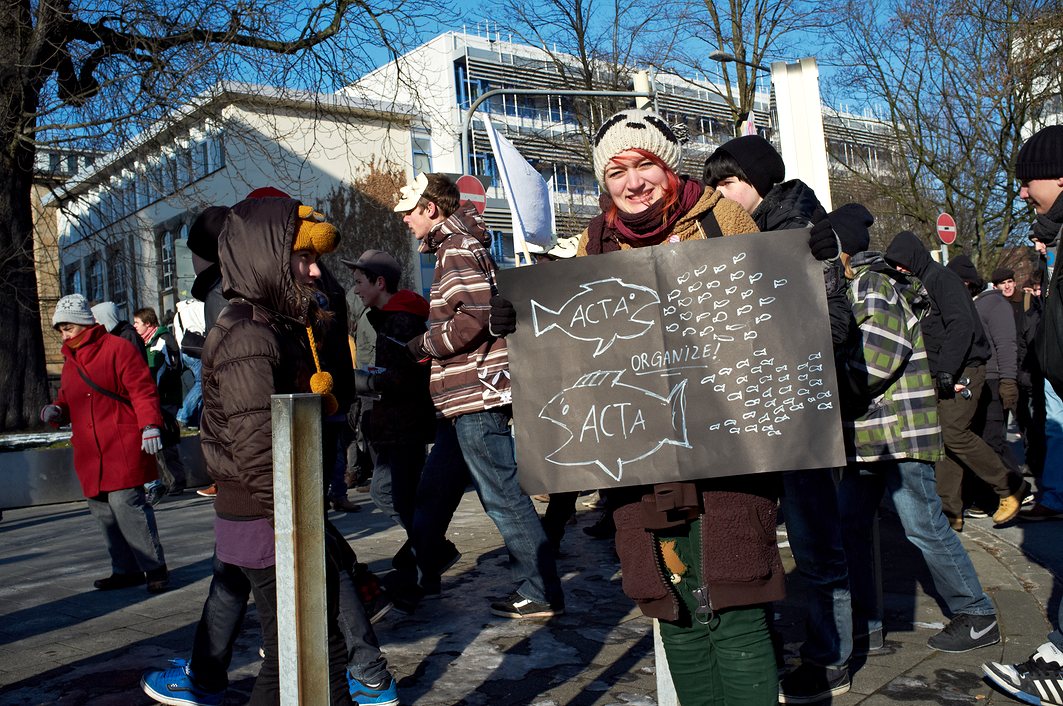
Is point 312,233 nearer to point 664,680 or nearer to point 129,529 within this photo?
point 664,680

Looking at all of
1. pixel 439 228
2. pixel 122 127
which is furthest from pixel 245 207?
pixel 122 127

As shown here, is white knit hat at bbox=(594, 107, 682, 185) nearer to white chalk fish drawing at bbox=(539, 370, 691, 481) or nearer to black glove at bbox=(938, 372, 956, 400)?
white chalk fish drawing at bbox=(539, 370, 691, 481)

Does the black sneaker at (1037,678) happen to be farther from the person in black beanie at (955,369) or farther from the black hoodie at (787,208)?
the person in black beanie at (955,369)

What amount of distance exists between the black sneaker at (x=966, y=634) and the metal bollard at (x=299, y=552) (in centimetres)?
298

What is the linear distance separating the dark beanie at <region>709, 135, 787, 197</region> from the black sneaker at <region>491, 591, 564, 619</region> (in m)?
2.28

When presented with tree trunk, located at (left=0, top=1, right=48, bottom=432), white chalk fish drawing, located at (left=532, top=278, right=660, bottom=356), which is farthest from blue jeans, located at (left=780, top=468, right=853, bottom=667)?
tree trunk, located at (left=0, top=1, right=48, bottom=432)

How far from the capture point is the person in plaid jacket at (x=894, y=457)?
13.1 ft

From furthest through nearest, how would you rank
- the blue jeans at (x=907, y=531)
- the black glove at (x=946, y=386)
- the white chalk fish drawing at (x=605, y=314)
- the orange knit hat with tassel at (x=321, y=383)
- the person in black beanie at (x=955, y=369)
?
1. the black glove at (x=946, y=386)
2. the person in black beanie at (x=955, y=369)
3. the blue jeans at (x=907, y=531)
4. the orange knit hat with tassel at (x=321, y=383)
5. the white chalk fish drawing at (x=605, y=314)

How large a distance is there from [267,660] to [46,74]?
1153cm

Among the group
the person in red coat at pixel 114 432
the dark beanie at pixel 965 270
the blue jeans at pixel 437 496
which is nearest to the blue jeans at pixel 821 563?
the blue jeans at pixel 437 496

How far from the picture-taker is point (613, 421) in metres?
2.78

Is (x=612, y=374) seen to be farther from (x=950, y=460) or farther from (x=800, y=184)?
(x=950, y=460)

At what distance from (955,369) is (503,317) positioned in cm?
460

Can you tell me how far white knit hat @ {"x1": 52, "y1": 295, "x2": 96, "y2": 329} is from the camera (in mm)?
6109
